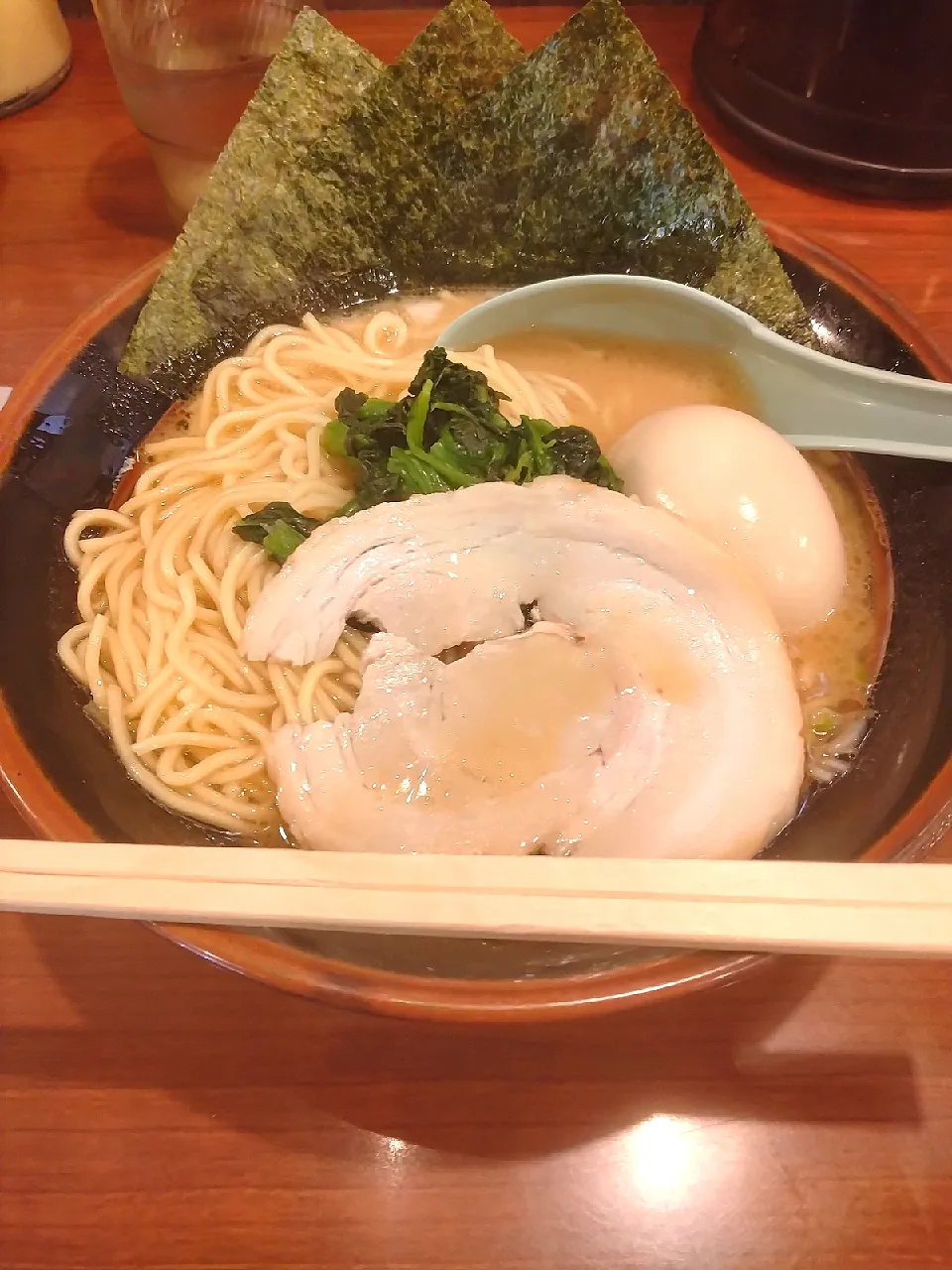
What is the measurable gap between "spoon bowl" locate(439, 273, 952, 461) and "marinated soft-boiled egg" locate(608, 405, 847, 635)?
0.35 ft

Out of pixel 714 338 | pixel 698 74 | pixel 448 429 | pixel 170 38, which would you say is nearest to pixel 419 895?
pixel 448 429

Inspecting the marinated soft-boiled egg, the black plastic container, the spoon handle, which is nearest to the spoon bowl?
the spoon handle

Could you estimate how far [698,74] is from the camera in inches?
77.8

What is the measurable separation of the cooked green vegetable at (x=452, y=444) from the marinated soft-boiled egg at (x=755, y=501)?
0.10 m

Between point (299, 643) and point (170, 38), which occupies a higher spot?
point (170, 38)

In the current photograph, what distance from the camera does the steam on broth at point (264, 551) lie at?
3.66 feet

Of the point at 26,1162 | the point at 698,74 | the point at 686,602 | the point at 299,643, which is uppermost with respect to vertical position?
the point at 698,74

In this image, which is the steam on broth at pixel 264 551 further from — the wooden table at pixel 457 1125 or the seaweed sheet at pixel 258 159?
the wooden table at pixel 457 1125

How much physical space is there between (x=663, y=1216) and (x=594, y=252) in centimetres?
135

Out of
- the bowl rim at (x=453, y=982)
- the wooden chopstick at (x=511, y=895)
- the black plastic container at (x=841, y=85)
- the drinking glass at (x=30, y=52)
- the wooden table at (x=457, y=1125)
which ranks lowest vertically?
the wooden table at (x=457, y=1125)

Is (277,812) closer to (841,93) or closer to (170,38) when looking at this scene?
(170,38)

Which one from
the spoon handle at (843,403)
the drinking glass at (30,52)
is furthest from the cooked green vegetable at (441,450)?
the drinking glass at (30,52)

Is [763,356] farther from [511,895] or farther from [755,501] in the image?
[511,895]

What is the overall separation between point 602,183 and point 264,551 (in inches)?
30.4
